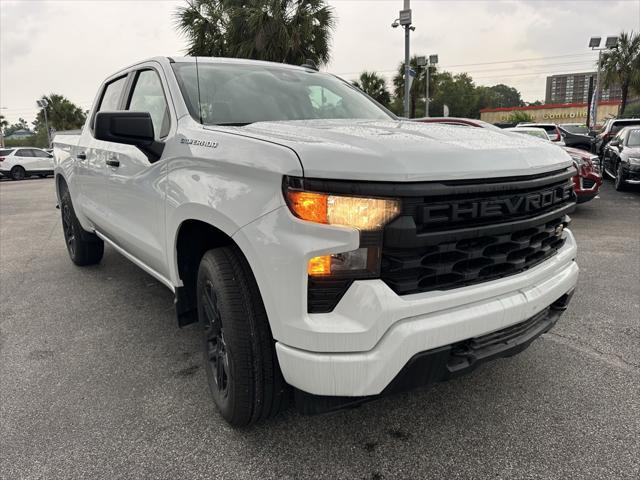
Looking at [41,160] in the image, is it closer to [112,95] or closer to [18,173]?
[18,173]

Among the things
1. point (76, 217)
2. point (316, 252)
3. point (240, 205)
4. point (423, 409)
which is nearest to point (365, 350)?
point (316, 252)

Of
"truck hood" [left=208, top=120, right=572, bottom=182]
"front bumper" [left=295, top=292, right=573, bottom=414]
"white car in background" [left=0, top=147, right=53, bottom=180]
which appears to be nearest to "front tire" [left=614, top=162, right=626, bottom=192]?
"truck hood" [left=208, top=120, right=572, bottom=182]

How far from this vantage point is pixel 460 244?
5.91 feet

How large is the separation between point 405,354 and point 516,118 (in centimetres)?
5134

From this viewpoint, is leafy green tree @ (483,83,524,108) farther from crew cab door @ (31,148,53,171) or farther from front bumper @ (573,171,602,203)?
front bumper @ (573,171,602,203)

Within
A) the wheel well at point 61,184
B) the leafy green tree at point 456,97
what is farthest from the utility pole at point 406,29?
the leafy green tree at point 456,97

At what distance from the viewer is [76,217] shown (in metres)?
4.62

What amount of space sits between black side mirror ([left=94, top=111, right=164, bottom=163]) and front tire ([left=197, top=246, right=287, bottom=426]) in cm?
79

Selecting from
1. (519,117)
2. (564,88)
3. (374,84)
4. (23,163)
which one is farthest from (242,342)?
(564,88)

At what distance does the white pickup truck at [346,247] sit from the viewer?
1629mm

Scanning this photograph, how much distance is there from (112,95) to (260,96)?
1721 millimetres

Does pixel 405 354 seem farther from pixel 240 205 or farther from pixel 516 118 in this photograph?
pixel 516 118

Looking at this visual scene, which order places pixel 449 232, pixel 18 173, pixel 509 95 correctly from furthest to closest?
pixel 509 95 < pixel 18 173 < pixel 449 232

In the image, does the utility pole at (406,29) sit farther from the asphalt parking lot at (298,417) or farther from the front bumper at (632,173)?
the asphalt parking lot at (298,417)
